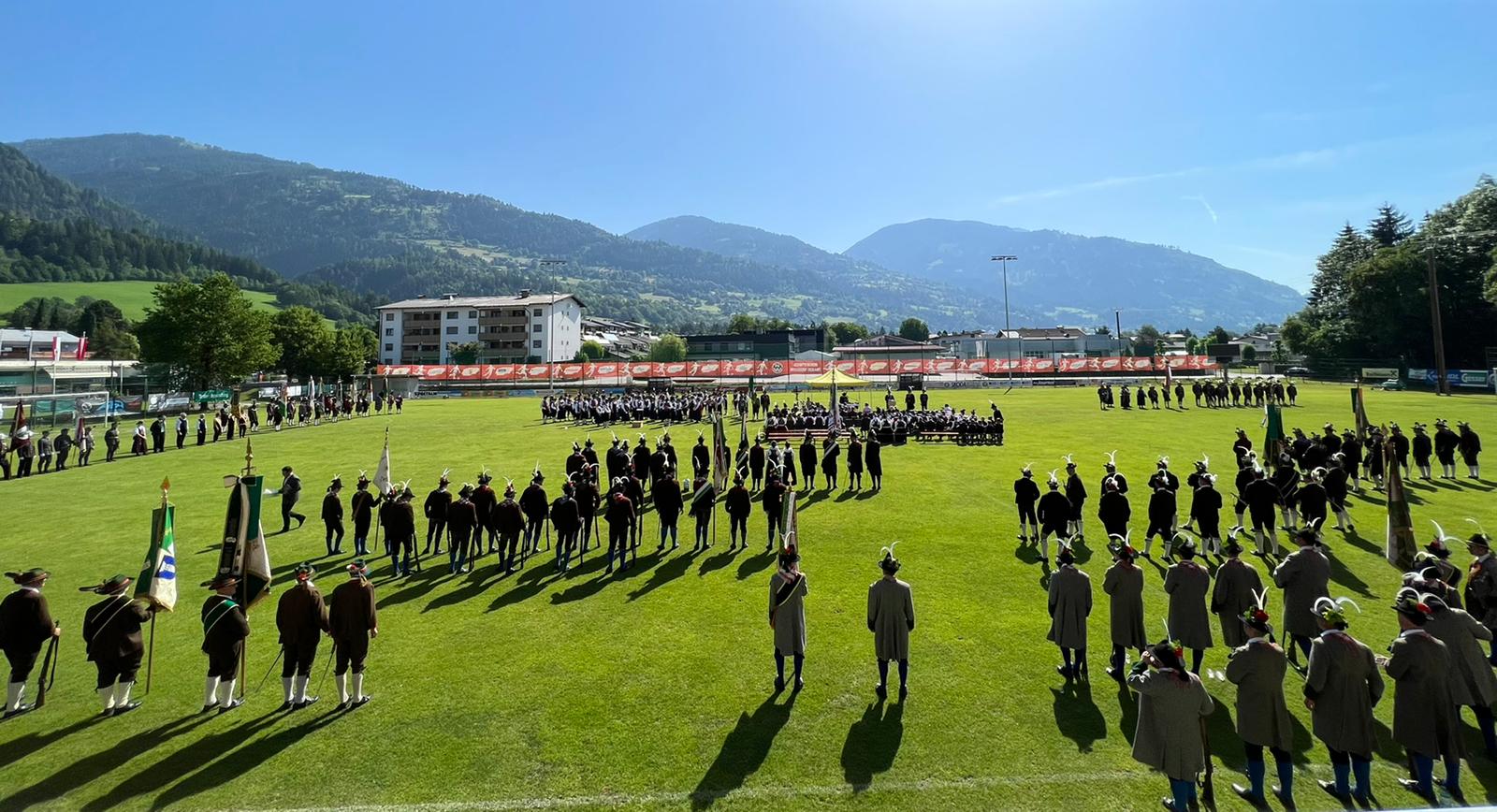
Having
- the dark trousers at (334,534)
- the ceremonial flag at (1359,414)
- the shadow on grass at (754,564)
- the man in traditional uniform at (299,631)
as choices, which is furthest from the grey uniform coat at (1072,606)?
the ceremonial flag at (1359,414)

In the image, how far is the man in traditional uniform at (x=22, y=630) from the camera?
687 cm

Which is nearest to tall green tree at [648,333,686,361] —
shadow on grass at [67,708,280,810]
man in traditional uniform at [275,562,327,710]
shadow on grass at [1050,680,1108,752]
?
man in traditional uniform at [275,562,327,710]

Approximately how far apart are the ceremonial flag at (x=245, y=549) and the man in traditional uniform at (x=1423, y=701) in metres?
11.7

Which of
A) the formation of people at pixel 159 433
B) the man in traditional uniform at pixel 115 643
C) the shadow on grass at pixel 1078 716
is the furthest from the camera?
the formation of people at pixel 159 433

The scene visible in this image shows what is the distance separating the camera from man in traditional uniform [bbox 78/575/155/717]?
6812 mm

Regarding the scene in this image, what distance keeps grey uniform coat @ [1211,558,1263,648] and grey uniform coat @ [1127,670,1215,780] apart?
9.71 feet

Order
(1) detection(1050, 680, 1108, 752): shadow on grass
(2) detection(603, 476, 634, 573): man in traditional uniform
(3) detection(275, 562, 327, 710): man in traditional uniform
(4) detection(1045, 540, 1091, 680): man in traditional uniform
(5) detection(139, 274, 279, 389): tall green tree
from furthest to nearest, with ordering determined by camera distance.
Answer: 1. (5) detection(139, 274, 279, 389): tall green tree
2. (2) detection(603, 476, 634, 573): man in traditional uniform
3. (4) detection(1045, 540, 1091, 680): man in traditional uniform
4. (3) detection(275, 562, 327, 710): man in traditional uniform
5. (1) detection(1050, 680, 1108, 752): shadow on grass

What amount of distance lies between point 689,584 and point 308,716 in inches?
216

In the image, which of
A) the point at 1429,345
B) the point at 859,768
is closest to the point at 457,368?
the point at 859,768

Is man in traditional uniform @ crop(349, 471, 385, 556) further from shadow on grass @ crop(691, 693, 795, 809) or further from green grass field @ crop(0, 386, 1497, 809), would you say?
shadow on grass @ crop(691, 693, 795, 809)

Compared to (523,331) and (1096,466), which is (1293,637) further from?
(523,331)

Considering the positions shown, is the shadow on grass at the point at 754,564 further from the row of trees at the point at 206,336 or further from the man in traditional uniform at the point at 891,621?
the row of trees at the point at 206,336

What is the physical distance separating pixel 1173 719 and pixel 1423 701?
227 cm

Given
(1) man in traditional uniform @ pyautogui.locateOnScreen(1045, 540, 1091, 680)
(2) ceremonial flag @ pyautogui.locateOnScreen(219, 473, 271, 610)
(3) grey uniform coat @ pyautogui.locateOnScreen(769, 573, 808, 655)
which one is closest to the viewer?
(3) grey uniform coat @ pyautogui.locateOnScreen(769, 573, 808, 655)
